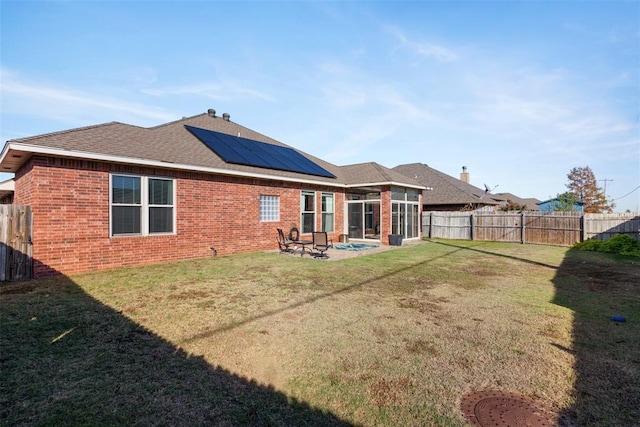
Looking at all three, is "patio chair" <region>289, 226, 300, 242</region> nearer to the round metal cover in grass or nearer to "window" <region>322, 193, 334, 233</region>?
"window" <region>322, 193, 334, 233</region>

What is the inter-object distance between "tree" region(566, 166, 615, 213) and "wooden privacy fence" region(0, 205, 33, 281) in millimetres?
46016

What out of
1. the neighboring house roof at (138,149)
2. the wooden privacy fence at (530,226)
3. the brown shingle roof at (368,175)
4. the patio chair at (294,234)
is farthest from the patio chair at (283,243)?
the wooden privacy fence at (530,226)

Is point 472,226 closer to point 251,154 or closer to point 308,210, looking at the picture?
point 308,210

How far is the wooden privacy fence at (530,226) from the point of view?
623 inches

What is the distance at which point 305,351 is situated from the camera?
3.67 metres

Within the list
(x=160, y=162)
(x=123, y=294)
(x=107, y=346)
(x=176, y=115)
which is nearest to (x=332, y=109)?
(x=176, y=115)

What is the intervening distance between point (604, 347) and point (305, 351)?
3.79m

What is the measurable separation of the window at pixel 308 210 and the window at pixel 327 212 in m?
0.81

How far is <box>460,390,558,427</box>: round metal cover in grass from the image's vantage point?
8.03 ft

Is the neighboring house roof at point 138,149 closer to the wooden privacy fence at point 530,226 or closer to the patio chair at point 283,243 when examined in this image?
the patio chair at point 283,243

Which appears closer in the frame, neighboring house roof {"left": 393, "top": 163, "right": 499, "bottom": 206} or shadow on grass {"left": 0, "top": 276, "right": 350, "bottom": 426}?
shadow on grass {"left": 0, "top": 276, "right": 350, "bottom": 426}

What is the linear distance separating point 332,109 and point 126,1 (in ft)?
33.9

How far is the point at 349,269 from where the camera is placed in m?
9.04

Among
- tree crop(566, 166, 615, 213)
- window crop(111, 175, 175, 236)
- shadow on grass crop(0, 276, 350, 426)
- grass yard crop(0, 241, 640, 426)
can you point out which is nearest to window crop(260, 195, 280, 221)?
window crop(111, 175, 175, 236)
